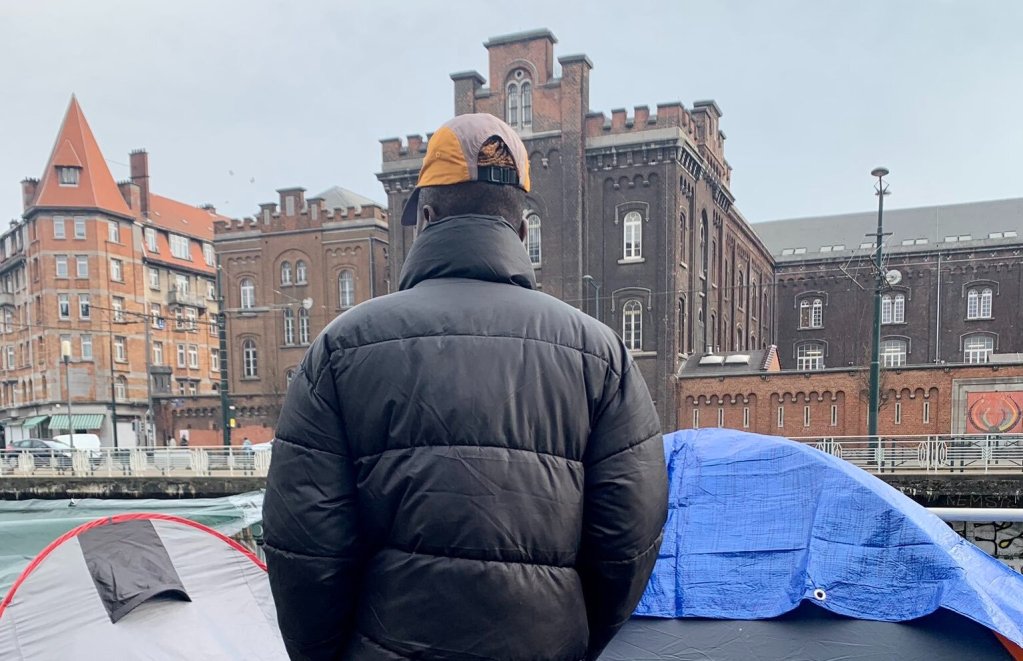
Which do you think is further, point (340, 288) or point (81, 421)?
point (81, 421)

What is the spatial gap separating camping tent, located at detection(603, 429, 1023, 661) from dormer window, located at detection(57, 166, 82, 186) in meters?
44.7

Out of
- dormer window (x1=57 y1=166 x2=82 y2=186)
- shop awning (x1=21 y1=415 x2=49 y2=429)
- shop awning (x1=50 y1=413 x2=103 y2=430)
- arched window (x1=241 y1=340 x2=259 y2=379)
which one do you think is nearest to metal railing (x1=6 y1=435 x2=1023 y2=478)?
arched window (x1=241 y1=340 x2=259 y2=379)

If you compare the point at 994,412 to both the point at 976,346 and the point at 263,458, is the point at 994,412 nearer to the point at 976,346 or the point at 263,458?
the point at 976,346

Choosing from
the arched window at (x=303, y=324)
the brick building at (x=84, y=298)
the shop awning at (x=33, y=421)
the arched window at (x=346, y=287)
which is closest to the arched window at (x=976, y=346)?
the arched window at (x=346, y=287)

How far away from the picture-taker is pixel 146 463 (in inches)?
779

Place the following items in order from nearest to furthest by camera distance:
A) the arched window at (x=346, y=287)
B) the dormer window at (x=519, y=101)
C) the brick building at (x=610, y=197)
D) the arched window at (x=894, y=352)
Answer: the brick building at (x=610, y=197), the dormer window at (x=519, y=101), the arched window at (x=346, y=287), the arched window at (x=894, y=352)

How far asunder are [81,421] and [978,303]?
5350 centimetres

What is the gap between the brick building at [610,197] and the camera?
26484 mm

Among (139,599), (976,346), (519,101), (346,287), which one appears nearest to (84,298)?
(346,287)

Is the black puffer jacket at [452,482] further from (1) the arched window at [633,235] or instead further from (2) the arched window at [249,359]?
(2) the arched window at [249,359]

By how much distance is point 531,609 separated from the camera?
138 centimetres

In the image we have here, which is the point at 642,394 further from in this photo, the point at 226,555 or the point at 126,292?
the point at 126,292

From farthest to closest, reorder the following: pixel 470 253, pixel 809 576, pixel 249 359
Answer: pixel 249 359 < pixel 809 576 < pixel 470 253

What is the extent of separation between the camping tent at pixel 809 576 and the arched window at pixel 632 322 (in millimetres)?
23313
